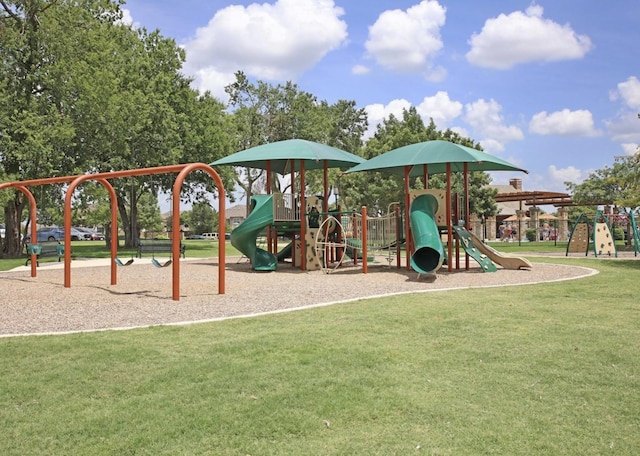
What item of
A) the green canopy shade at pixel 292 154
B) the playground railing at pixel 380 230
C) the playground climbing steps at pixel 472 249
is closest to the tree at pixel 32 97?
the green canopy shade at pixel 292 154

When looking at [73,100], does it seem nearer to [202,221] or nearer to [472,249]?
[472,249]

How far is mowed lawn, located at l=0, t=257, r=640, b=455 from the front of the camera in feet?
12.7

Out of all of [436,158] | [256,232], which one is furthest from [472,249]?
[256,232]

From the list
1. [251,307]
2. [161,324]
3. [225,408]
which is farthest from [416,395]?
[251,307]

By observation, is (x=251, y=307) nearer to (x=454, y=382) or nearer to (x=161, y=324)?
(x=161, y=324)

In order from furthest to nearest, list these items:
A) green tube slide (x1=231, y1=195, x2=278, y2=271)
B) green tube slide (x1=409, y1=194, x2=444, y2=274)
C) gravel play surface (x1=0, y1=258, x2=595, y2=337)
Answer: green tube slide (x1=231, y1=195, x2=278, y2=271) → green tube slide (x1=409, y1=194, x2=444, y2=274) → gravel play surface (x1=0, y1=258, x2=595, y2=337)

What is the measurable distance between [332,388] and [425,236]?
9.89 meters

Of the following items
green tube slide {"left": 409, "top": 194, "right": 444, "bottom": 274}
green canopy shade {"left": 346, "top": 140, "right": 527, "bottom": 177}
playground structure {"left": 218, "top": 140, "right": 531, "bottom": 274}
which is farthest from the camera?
playground structure {"left": 218, "top": 140, "right": 531, "bottom": 274}

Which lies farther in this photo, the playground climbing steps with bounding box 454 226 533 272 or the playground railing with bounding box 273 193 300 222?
the playground railing with bounding box 273 193 300 222

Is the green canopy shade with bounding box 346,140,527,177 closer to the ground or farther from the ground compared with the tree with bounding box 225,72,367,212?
closer to the ground

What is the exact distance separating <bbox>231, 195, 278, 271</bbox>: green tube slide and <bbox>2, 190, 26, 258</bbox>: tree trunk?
44.8 feet

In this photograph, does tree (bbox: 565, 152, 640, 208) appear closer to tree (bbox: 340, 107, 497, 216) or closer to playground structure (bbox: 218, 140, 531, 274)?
tree (bbox: 340, 107, 497, 216)

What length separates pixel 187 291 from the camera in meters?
11.4

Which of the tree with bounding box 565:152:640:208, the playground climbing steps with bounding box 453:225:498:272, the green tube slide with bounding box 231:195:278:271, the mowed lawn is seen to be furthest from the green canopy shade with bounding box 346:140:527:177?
the tree with bounding box 565:152:640:208
